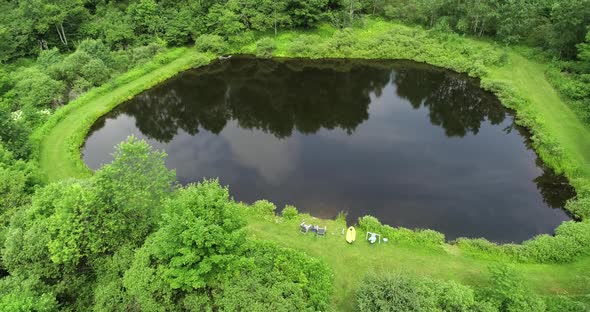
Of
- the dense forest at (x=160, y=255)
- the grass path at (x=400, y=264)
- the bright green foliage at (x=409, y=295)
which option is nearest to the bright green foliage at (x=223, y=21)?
the dense forest at (x=160, y=255)

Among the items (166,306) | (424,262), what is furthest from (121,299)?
(424,262)

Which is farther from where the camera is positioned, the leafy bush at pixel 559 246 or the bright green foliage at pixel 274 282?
the leafy bush at pixel 559 246

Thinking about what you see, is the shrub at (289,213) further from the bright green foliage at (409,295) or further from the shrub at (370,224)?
the bright green foliage at (409,295)


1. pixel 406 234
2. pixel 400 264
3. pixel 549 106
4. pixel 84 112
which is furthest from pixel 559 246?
pixel 84 112

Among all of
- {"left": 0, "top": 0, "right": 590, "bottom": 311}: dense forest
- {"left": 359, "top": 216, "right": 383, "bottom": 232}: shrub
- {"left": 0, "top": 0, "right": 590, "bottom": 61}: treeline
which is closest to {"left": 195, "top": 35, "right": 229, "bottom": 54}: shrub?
{"left": 0, "top": 0, "right": 590, "bottom": 61}: treeline

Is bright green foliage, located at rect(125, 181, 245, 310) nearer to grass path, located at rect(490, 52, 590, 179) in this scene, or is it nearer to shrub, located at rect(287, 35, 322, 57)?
grass path, located at rect(490, 52, 590, 179)

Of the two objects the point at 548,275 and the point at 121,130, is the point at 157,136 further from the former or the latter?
the point at 548,275
